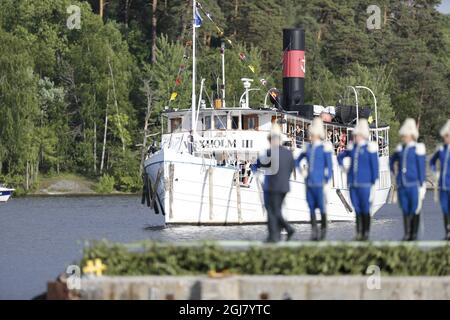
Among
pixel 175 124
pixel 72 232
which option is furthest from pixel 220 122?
pixel 72 232

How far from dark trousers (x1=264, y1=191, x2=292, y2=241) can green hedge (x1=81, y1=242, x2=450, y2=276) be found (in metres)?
3.37

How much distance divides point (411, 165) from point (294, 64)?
144 ft

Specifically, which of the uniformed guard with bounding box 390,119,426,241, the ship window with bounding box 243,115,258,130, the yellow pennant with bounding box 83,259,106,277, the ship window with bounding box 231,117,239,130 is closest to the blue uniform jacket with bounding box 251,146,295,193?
the uniformed guard with bounding box 390,119,426,241

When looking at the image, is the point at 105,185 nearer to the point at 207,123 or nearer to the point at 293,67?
the point at 293,67

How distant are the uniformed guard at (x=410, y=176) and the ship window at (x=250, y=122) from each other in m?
33.7

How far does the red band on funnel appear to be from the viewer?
71.7 m

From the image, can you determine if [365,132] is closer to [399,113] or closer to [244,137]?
[244,137]

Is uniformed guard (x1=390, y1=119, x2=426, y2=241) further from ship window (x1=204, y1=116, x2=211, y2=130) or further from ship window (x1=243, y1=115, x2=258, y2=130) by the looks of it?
ship window (x1=204, y1=116, x2=211, y2=130)

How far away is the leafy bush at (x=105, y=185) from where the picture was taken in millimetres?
109125

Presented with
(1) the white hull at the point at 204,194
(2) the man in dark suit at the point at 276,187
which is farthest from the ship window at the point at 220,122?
(2) the man in dark suit at the point at 276,187

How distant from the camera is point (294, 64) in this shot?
71.7 metres

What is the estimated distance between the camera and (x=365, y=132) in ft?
93.7
